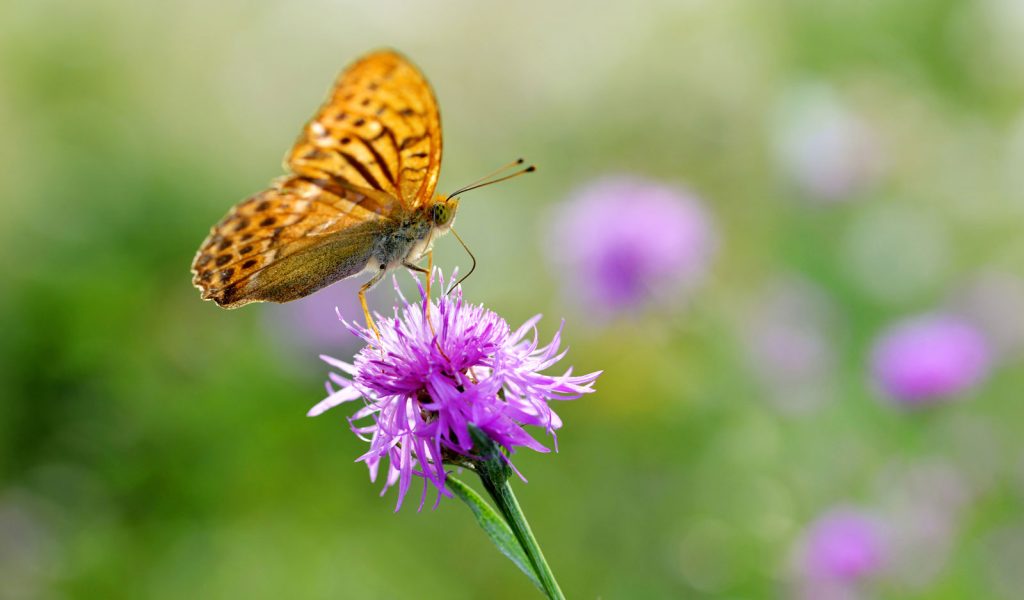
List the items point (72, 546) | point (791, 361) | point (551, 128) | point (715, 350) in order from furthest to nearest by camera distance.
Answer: point (551, 128) < point (715, 350) < point (791, 361) < point (72, 546)

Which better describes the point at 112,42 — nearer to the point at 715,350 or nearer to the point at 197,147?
the point at 197,147

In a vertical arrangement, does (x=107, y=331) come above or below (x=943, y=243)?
below

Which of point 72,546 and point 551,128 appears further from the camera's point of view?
point 551,128

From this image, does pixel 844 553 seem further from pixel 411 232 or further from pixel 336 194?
pixel 336 194

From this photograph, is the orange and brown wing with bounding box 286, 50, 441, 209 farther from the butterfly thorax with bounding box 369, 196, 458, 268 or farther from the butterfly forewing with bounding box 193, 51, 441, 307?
the butterfly thorax with bounding box 369, 196, 458, 268

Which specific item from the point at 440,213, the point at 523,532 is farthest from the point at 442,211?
the point at 523,532

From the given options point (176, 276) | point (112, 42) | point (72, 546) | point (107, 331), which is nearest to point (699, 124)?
point (176, 276)
